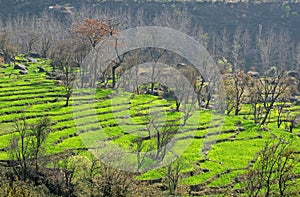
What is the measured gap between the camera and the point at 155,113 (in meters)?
58.2

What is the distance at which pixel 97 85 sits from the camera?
79.4 m

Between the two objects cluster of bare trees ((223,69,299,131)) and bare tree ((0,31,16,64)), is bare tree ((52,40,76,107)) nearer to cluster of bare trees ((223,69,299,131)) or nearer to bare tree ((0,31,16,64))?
bare tree ((0,31,16,64))

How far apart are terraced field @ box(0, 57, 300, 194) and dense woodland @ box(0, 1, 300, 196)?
0.69 feet

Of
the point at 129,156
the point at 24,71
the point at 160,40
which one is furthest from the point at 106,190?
the point at 24,71

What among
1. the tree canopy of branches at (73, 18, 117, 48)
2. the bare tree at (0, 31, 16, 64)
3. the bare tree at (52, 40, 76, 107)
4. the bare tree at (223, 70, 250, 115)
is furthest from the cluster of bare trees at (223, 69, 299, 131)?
the bare tree at (0, 31, 16, 64)

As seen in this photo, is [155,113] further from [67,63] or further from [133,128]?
[67,63]

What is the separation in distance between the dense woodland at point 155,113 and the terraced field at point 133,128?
0.21m

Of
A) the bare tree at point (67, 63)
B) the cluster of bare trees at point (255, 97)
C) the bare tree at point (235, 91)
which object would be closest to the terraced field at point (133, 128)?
the cluster of bare trees at point (255, 97)

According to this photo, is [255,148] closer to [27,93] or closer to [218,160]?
[218,160]

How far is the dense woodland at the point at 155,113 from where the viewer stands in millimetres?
40750

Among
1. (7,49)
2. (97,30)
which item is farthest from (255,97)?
(7,49)

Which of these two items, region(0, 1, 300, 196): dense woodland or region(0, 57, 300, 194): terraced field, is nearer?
region(0, 1, 300, 196): dense woodland

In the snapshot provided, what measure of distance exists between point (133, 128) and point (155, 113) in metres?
4.30

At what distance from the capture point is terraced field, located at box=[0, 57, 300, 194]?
47000 millimetres
